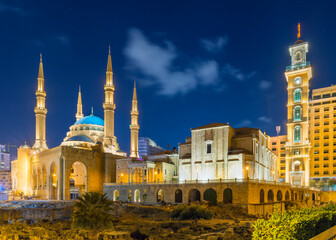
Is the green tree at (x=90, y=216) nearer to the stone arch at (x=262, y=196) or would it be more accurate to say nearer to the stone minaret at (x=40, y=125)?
the stone arch at (x=262, y=196)

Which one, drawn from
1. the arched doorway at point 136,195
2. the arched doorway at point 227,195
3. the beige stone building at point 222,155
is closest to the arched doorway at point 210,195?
the arched doorway at point 227,195

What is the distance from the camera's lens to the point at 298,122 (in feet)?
228

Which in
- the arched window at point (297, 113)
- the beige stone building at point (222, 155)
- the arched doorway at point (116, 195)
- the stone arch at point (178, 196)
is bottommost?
the arched doorway at point (116, 195)

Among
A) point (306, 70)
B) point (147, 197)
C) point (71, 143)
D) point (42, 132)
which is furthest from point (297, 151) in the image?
point (42, 132)

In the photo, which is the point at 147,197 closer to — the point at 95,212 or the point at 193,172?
the point at 193,172

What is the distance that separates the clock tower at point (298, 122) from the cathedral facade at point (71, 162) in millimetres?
40807

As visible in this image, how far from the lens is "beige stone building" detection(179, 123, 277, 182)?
44.9 metres

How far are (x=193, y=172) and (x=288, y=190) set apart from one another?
59.4 feet

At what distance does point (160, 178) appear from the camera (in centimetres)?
5669

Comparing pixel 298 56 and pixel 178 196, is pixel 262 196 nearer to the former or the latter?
pixel 178 196

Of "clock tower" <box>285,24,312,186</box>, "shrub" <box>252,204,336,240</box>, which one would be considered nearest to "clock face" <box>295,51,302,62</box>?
"clock tower" <box>285,24,312,186</box>

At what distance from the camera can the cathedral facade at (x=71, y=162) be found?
55.3 m

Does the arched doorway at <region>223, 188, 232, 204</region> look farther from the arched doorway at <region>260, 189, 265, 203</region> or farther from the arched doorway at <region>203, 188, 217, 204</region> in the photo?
the arched doorway at <region>260, 189, 265, 203</region>

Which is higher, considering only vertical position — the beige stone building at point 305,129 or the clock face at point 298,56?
the clock face at point 298,56
